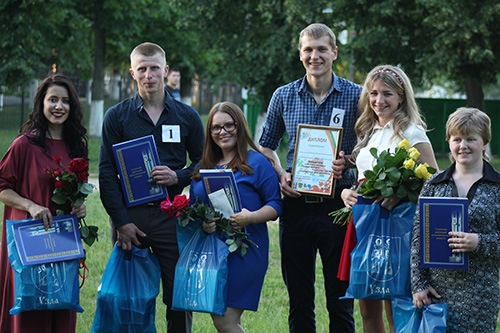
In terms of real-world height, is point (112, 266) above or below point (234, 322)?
above

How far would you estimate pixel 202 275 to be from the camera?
5.30 meters

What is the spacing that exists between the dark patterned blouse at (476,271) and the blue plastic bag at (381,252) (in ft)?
0.49

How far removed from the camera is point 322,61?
581 centimetres

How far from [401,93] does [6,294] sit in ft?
9.88

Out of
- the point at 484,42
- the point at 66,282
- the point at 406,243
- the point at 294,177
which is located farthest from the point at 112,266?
the point at 484,42

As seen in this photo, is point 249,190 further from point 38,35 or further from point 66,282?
point 38,35

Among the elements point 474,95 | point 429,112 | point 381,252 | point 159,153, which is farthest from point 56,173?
point 429,112

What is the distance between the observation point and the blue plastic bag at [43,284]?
17.2 ft

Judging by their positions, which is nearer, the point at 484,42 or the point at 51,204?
the point at 51,204

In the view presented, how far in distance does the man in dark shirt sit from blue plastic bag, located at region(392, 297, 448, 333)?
172 centimetres

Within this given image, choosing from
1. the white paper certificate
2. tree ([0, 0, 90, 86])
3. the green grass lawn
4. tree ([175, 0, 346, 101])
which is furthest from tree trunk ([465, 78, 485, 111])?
the white paper certificate

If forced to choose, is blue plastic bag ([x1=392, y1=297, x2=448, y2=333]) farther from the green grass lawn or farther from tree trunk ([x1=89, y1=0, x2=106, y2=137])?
tree trunk ([x1=89, y1=0, x2=106, y2=137])

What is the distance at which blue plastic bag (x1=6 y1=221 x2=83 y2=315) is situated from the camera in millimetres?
5250

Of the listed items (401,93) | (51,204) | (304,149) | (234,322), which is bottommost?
(234,322)
